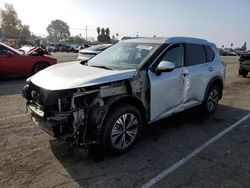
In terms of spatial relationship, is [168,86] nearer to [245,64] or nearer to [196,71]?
[196,71]

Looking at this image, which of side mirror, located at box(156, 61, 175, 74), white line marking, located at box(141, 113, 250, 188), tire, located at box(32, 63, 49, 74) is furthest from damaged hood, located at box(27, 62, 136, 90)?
tire, located at box(32, 63, 49, 74)

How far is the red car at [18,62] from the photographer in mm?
10777

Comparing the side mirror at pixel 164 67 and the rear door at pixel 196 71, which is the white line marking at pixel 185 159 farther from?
the side mirror at pixel 164 67

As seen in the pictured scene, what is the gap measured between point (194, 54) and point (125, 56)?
5.29 feet

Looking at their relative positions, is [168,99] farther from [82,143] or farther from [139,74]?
[82,143]

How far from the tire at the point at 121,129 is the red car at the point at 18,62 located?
7.97 m

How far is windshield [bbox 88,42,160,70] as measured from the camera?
487 cm

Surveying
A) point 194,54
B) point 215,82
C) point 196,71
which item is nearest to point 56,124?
point 196,71

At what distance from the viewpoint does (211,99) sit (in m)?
6.61

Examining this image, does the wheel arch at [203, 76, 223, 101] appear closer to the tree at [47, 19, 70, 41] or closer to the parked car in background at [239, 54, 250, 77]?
the parked car in background at [239, 54, 250, 77]

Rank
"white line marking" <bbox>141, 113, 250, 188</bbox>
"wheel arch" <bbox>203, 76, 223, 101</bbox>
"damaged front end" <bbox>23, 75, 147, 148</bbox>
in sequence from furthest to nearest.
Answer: "wheel arch" <bbox>203, 76, 223, 101</bbox>
"damaged front end" <bbox>23, 75, 147, 148</bbox>
"white line marking" <bbox>141, 113, 250, 188</bbox>

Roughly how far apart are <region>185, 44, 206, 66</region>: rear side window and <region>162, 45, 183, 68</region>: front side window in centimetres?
19

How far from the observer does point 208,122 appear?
6.22 metres


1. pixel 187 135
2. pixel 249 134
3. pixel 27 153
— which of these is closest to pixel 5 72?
pixel 27 153
